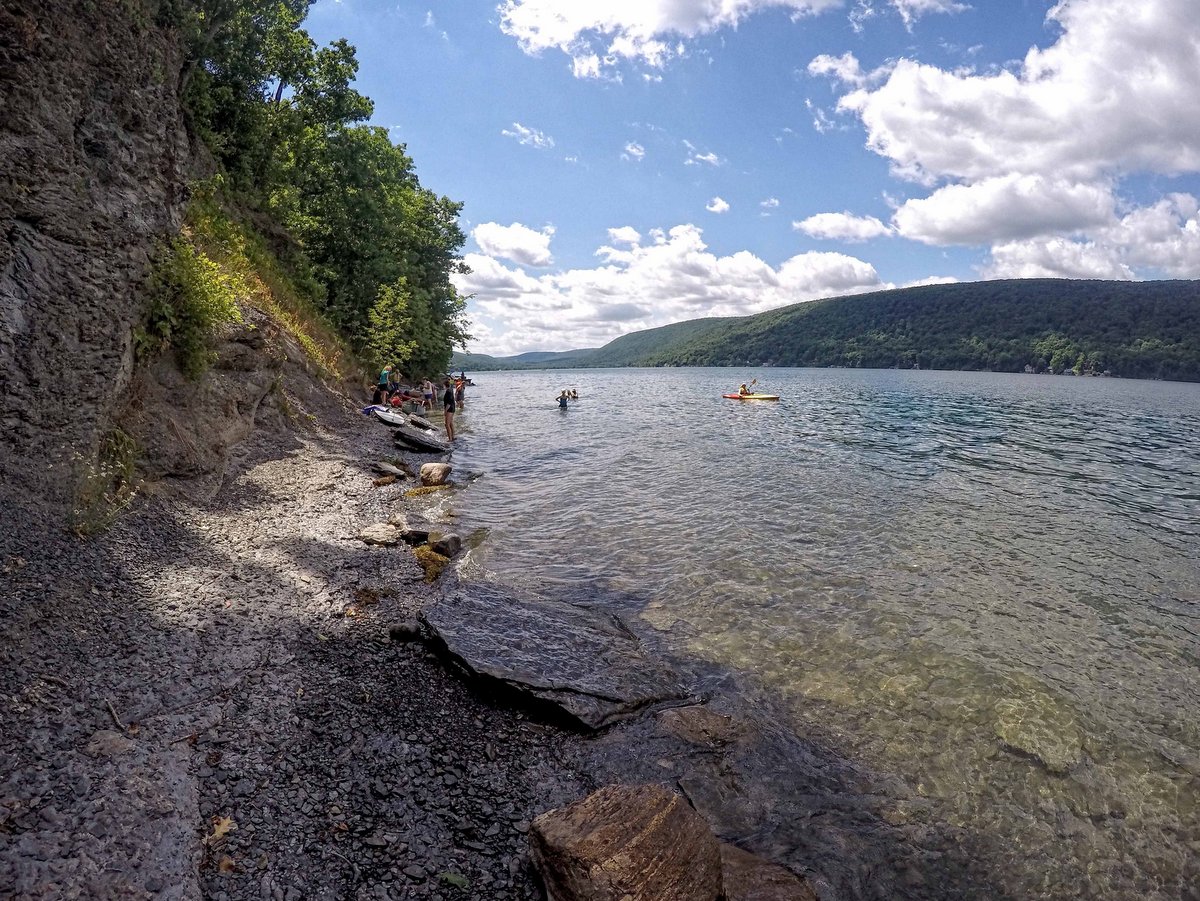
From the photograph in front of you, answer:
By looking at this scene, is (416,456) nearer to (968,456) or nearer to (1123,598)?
(1123,598)

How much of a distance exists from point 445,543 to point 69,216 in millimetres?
7904

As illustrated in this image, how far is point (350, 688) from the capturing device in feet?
21.4

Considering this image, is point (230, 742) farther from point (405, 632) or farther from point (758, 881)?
point (758, 881)

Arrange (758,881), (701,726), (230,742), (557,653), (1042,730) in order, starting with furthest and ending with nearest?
(557,653) < (1042,730) < (701,726) < (230,742) < (758,881)

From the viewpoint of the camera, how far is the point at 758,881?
489 cm

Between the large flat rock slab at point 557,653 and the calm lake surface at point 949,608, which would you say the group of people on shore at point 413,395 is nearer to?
the calm lake surface at point 949,608

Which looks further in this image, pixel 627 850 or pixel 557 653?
pixel 557 653

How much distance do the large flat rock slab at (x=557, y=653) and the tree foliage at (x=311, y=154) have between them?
23.9m

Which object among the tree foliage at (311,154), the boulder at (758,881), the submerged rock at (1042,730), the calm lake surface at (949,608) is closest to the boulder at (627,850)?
the boulder at (758,881)

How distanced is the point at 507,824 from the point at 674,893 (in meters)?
1.59

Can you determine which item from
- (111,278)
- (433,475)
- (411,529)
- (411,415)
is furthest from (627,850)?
(411,415)

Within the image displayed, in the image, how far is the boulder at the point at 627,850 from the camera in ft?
13.7

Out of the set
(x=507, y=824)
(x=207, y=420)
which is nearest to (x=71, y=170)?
(x=207, y=420)

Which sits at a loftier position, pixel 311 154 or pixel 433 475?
pixel 311 154
